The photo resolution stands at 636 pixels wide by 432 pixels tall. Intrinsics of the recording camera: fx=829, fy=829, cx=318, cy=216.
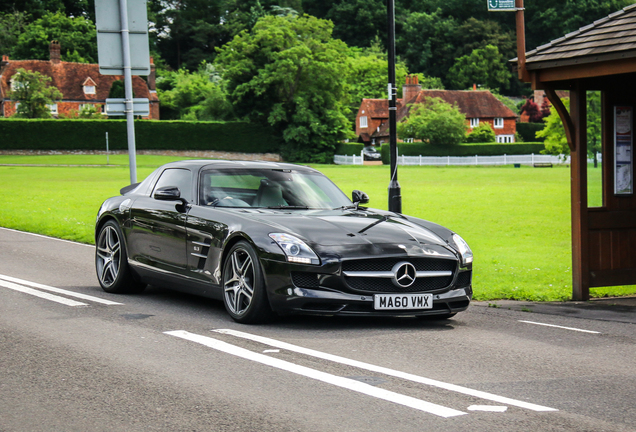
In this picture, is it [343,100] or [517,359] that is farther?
[343,100]

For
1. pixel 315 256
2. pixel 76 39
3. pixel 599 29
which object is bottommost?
pixel 315 256

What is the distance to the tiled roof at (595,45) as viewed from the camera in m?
9.26

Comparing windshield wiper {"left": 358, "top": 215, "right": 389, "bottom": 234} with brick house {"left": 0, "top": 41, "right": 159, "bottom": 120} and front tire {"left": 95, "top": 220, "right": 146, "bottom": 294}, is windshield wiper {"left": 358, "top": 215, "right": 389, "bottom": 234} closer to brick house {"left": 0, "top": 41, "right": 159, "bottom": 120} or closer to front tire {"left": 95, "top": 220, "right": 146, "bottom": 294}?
front tire {"left": 95, "top": 220, "right": 146, "bottom": 294}

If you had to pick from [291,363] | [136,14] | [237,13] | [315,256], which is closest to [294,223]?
[315,256]

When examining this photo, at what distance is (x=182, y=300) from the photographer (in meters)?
9.04

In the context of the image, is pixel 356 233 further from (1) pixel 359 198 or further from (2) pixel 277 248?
(1) pixel 359 198

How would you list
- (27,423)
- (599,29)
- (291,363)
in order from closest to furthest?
1. (27,423)
2. (291,363)
3. (599,29)

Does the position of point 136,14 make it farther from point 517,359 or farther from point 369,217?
point 517,359

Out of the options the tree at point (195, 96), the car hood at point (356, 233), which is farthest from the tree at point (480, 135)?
the car hood at point (356, 233)

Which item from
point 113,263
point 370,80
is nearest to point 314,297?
point 113,263

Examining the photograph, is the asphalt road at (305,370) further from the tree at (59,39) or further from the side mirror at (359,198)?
the tree at (59,39)

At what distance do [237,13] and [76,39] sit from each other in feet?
74.8

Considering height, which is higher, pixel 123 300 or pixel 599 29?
pixel 599 29

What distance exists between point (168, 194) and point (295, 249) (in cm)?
183
